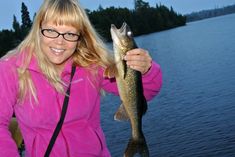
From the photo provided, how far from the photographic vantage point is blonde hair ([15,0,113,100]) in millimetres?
3662

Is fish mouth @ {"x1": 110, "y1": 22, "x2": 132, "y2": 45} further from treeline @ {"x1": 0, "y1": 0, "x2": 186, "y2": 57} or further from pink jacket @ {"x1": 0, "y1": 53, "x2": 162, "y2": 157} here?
treeline @ {"x1": 0, "y1": 0, "x2": 186, "y2": 57}

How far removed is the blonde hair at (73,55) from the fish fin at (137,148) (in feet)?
2.45

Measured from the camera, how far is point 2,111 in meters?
3.58

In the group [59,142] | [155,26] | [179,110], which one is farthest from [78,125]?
[155,26]

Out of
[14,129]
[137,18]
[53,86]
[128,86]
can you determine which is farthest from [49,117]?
[137,18]

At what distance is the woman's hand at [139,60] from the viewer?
11.0ft

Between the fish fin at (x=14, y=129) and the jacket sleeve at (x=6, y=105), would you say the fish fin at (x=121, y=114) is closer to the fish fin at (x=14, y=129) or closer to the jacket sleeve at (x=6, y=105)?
the jacket sleeve at (x=6, y=105)

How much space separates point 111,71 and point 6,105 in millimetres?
923

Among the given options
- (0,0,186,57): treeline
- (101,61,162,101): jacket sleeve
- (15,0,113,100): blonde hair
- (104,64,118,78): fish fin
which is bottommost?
(0,0,186,57): treeline

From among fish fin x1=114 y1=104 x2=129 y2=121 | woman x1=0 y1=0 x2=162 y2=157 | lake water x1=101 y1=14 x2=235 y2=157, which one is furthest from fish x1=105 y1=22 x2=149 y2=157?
lake water x1=101 y1=14 x2=235 y2=157

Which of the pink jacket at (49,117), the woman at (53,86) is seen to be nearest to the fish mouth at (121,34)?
the woman at (53,86)

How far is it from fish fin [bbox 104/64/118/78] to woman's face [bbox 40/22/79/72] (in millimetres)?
384

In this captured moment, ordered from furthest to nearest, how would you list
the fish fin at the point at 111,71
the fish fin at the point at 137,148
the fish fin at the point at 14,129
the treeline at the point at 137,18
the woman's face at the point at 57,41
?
the treeline at the point at 137,18
the fish fin at the point at 14,129
the fish fin at the point at 137,148
the woman's face at the point at 57,41
the fish fin at the point at 111,71

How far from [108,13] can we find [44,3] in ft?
311
